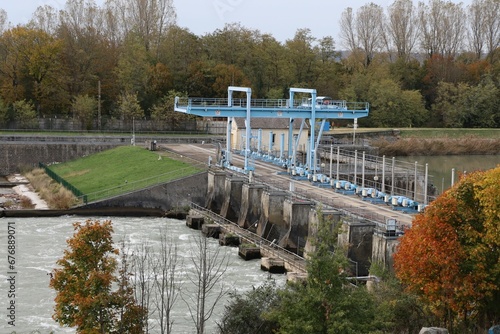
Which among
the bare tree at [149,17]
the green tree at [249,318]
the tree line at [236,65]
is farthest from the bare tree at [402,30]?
the green tree at [249,318]

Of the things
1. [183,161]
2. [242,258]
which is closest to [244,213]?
[242,258]

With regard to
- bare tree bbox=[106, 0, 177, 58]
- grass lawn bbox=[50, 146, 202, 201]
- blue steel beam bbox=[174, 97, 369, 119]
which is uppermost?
bare tree bbox=[106, 0, 177, 58]

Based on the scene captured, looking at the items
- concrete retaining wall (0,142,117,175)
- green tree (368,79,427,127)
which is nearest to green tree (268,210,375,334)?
concrete retaining wall (0,142,117,175)

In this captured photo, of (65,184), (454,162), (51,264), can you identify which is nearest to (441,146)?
(454,162)

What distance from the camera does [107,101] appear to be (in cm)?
9188

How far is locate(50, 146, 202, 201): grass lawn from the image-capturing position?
5406cm

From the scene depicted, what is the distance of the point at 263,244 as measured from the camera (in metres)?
40.0

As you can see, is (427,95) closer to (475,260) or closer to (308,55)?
(308,55)

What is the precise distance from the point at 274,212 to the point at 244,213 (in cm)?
400

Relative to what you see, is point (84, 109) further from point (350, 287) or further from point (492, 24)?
point (492, 24)

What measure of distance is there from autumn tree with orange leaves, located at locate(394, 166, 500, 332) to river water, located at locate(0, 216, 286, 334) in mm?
7243

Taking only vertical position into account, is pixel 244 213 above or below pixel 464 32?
below

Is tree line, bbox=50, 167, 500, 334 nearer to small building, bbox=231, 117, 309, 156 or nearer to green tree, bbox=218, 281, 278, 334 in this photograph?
green tree, bbox=218, 281, 278, 334

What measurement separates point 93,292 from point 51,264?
53.6ft
